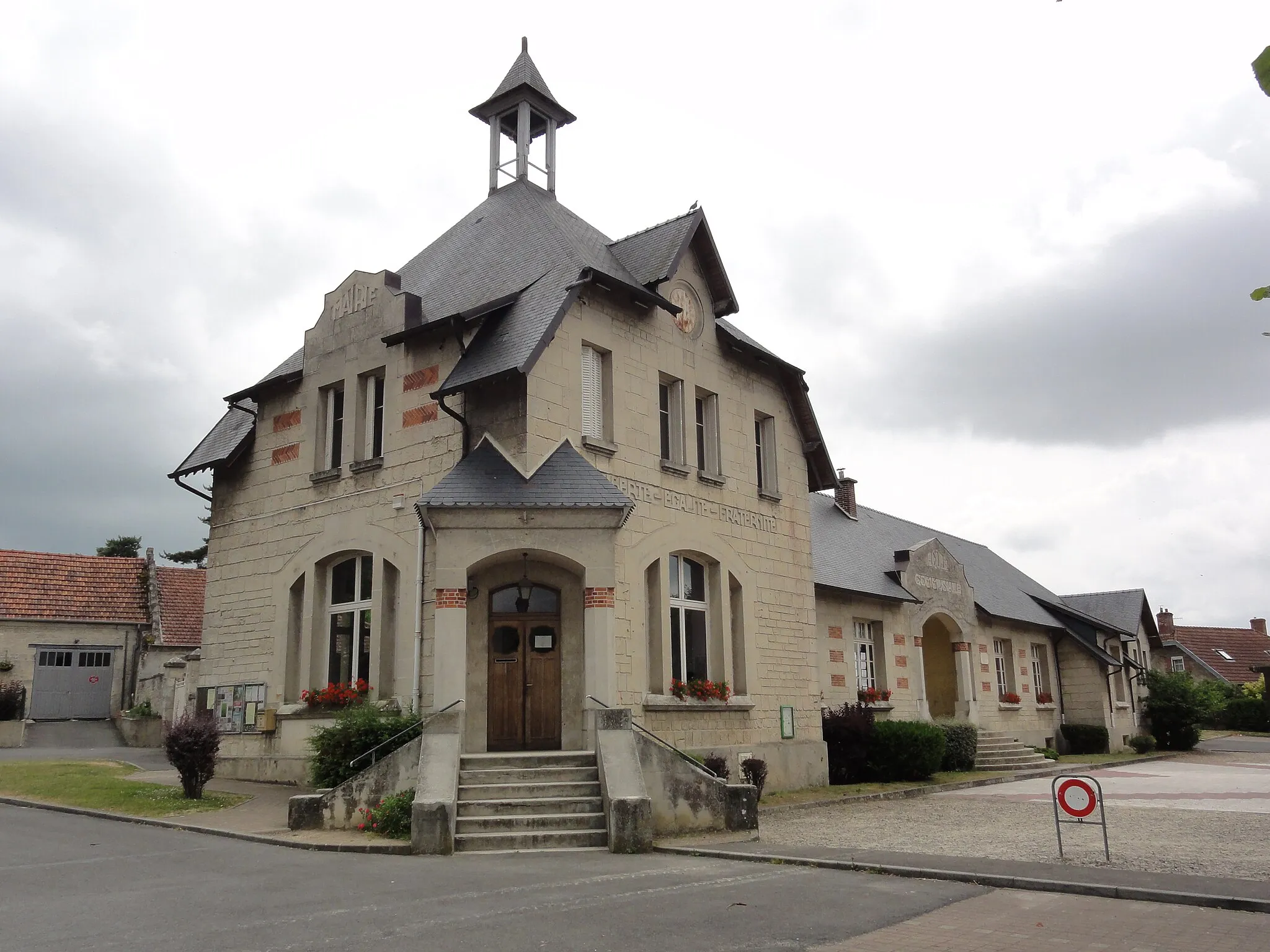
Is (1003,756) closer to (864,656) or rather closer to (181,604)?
(864,656)

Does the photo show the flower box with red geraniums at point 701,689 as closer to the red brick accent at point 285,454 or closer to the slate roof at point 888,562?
the slate roof at point 888,562

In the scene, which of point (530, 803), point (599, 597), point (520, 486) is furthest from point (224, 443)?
point (530, 803)

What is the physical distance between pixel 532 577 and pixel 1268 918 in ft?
33.0

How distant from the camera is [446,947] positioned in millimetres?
7082

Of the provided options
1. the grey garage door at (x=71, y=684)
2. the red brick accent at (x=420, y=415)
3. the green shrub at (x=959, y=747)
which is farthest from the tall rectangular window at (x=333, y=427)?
the grey garage door at (x=71, y=684)

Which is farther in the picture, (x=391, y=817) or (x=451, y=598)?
(x=451, y=598)

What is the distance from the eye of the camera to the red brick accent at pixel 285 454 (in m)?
18.7

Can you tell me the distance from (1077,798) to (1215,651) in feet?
189

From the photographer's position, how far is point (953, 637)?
2870 centimetres

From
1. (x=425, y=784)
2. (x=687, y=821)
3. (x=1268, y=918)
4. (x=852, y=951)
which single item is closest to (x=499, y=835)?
(x=425, y=784)

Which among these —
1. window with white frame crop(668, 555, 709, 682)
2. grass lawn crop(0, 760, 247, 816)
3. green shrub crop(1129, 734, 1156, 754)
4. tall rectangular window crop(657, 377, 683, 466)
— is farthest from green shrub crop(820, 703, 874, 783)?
green shrub crop(1129, 734, 1156, 754)

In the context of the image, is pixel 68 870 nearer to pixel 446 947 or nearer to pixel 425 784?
pixel 425 784

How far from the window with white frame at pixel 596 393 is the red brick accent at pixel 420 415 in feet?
7.90

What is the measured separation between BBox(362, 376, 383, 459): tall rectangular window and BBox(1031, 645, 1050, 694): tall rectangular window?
23.6 metres
